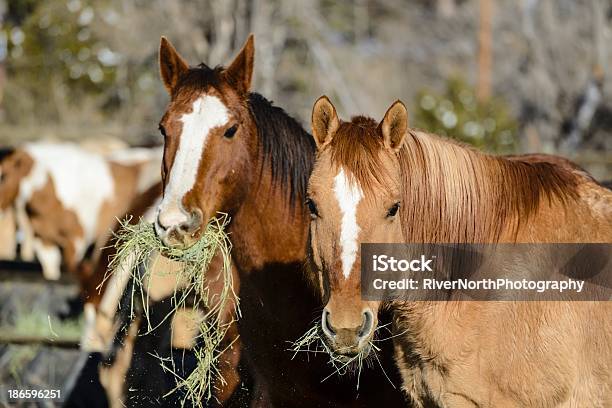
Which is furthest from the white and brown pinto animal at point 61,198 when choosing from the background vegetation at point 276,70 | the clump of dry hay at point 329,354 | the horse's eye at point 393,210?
the horse's eye at point 393,210

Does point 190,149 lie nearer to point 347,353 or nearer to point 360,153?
point 360,153

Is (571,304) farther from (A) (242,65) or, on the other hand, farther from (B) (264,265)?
(A) (242,65)

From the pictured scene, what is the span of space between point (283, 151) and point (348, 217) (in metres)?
1.32

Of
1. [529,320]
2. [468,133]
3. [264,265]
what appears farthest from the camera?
[468,133]

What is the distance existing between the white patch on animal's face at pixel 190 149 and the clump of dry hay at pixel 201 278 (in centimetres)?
18

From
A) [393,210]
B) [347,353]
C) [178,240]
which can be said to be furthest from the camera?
[178,240]

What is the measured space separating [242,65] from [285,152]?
1.64 feet

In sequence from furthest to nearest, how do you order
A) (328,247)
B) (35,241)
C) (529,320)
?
(35,241) → (529,320) → (328,247)

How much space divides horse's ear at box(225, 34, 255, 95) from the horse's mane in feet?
3.43

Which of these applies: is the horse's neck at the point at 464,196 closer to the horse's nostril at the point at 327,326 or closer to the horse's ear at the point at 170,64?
the horse's nostril at the point at 327,326

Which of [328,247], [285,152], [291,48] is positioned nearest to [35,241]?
[285,152]

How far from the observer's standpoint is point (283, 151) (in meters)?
4.44

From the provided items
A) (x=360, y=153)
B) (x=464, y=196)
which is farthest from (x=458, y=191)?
(x=360, y=153)

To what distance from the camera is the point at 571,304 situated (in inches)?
138
